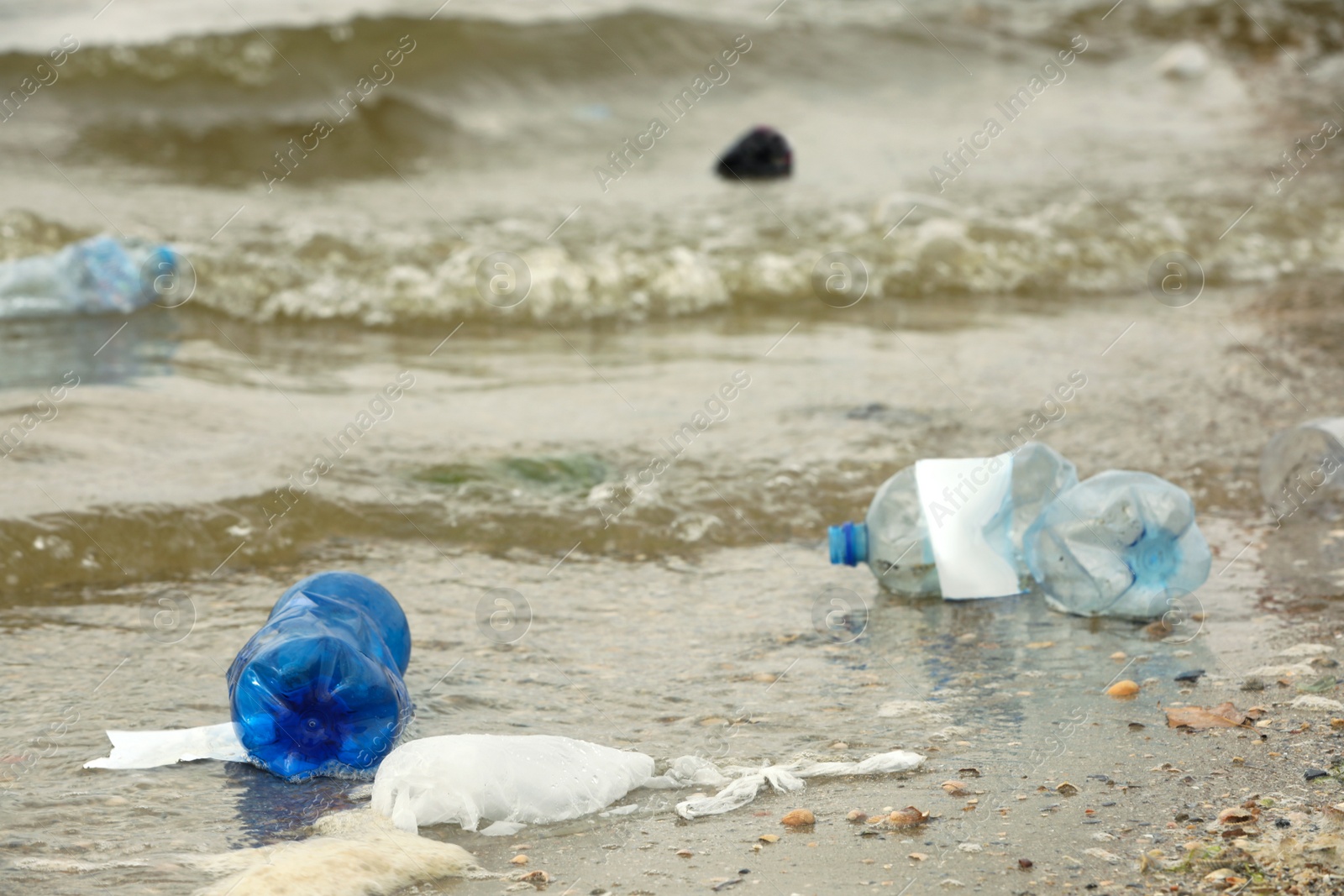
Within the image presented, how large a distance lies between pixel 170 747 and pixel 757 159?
7169 millimetres

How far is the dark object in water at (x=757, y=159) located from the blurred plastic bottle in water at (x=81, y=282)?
12.6 ft

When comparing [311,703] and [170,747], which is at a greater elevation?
[311,703]

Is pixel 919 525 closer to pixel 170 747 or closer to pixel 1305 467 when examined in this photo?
Result: pixel 1305 467

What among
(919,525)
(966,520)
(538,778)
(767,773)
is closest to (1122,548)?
(966,520)

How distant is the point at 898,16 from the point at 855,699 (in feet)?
37.2

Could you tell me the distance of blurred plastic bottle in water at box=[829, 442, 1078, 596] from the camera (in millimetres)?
3141

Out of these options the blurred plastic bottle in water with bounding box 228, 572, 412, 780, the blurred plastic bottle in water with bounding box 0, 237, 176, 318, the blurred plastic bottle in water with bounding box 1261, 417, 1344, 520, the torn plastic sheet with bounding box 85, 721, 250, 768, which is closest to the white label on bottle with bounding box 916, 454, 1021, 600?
the blurred plastic bottle in water with bounding box 1261, 417, 1344, 520

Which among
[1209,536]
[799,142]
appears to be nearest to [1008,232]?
[799,142]

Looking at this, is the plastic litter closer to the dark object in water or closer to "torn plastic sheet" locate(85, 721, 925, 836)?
"torn plastic sheet" locate(85, 721, 925, 836)

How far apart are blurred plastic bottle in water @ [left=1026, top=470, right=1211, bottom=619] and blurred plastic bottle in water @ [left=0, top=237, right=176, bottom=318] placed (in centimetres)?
468

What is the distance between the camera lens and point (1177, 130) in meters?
10.7

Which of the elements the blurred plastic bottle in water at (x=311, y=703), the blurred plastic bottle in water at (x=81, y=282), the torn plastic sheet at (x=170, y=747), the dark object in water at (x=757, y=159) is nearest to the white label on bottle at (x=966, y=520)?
the blurred plastic bottle in water at (x=311, y=703)

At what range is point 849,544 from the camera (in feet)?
10.2

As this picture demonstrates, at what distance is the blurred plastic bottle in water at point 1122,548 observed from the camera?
9.82 ft
